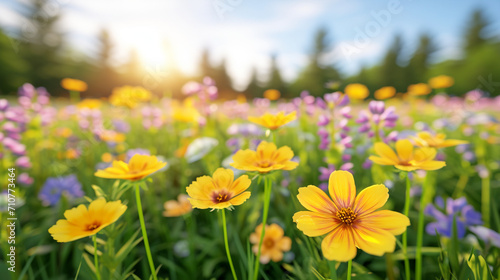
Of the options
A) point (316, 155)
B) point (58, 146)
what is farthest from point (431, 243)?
point (58, 146)

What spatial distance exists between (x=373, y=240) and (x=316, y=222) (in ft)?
0.34

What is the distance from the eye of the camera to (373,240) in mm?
482

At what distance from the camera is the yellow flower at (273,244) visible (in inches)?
43.8

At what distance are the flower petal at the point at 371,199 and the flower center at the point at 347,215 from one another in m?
0.02

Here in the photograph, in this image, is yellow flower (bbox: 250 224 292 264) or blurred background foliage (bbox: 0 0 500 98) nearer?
yellow flower (bbox: 250 224 292 264)

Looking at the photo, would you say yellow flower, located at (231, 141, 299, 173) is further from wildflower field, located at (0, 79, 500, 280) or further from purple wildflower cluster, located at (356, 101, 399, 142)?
purple wildflower cluster, located at (356, 101, 399, 142)

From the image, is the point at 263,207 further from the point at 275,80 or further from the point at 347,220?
the point at 275,80

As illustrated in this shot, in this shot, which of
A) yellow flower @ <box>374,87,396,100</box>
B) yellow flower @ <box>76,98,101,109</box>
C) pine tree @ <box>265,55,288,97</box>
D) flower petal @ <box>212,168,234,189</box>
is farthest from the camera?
pine tree @ <box>265,55,288,97</box>

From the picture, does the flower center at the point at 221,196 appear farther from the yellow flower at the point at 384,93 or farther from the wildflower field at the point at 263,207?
the yellow flower at the point at 384,93

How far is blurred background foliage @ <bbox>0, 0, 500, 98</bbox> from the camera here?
1823cm

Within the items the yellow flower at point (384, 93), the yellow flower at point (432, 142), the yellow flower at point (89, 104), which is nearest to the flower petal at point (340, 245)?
the yellow flower at point (432, 142)

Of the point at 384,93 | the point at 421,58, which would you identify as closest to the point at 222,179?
the point at 384,93

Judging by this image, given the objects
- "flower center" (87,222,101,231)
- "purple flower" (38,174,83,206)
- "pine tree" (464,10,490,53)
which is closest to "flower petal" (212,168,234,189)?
"flower center" (87,222,101,231)

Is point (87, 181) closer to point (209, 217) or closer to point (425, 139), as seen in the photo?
point (209, 217)
